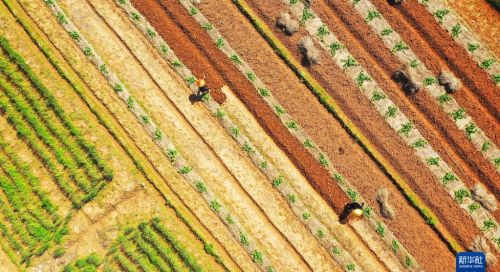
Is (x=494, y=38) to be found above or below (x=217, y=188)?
below

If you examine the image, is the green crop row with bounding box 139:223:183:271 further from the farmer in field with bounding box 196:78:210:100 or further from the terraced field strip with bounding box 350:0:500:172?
the terraced field strip with bounding box 350:0:500:172

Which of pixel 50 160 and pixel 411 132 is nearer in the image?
pixel 50 160

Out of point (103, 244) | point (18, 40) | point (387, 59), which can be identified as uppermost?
point (18, 40)

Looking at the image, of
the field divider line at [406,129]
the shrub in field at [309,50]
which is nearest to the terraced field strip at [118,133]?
the shrub in field at [309,50]

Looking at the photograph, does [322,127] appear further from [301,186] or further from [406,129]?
[406,129]

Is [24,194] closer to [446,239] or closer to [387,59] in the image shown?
[387,59]

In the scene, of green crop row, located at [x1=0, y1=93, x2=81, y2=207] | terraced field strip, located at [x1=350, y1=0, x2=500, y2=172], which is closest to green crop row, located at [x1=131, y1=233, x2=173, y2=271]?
green crop row, located at [x1=0, y1=93, x2=81, y2=207]

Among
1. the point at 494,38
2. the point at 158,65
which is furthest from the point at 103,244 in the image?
the point at 494,38
